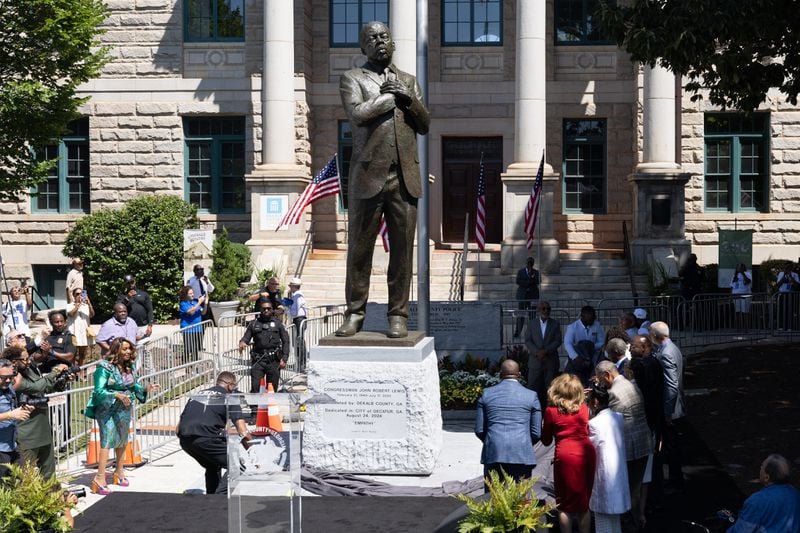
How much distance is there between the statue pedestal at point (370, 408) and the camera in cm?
1185

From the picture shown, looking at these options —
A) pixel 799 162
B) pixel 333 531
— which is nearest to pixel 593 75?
pixel 799 162

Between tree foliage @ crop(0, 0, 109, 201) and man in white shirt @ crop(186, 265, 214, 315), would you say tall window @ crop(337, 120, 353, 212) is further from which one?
man in white shirt @ crop(186, 265, 214, 315)

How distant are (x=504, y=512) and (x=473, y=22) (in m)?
25.8

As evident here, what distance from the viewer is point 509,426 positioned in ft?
33.0

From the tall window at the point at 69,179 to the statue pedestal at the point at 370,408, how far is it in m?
22.5

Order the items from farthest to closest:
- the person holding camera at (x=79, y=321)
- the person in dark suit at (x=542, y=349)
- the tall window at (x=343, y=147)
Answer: the tall window at (x=343, y=147)
the person holding camera at (x=79, y=321)
the person in dark suit at (x=542, y=349)

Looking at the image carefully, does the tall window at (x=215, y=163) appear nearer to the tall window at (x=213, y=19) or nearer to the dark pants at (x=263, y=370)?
the tall window at (x=213, y=19)

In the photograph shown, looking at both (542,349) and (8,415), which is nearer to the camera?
(8,415)

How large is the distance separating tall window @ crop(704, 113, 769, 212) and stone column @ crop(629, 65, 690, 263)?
9.74 ft

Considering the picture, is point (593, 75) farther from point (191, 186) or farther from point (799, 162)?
point (191, 186)

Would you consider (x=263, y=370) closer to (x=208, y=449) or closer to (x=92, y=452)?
(x=92, y=452)

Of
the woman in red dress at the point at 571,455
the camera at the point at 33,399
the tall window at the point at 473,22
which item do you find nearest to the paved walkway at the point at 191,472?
the camera at the point at 33,399

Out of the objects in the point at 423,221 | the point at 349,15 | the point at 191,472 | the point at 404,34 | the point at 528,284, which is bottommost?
the point at 191,472

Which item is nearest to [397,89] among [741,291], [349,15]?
[741,291]
